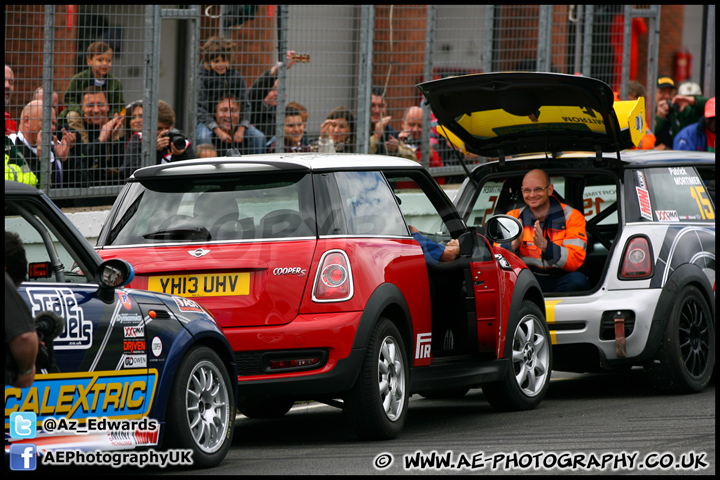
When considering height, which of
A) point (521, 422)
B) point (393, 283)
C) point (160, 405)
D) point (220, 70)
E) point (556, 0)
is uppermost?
point (556, 0)

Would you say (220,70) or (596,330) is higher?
(220,70)

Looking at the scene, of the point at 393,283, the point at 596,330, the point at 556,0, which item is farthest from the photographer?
the point at 556,0

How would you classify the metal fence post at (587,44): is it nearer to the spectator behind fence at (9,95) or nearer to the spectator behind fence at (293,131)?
the spectator behind fence at (293,131)

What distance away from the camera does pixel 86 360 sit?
5668mm

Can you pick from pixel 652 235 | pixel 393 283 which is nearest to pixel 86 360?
pixel 393 283

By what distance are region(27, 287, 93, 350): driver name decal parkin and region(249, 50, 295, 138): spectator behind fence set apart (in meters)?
7.02

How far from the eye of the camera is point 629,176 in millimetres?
9477

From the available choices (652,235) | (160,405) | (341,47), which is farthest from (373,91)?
(160,405)

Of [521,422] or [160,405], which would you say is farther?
[521,422]

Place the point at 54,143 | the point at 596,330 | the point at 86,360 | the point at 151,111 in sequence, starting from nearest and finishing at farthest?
the point at 86,360 < the point at 596,330 < the point at 54,143 < the point at 151,111

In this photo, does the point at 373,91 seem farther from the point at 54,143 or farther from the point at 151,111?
the point at 54,143

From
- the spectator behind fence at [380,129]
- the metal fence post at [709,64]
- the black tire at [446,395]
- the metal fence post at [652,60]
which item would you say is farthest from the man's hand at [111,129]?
the metal fence post at [709,64]

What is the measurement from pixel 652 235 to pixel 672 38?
2390cm

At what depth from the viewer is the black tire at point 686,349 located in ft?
29.6
